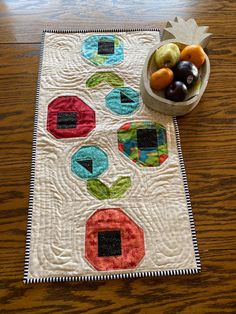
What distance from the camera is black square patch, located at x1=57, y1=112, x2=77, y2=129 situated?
0.89 meters

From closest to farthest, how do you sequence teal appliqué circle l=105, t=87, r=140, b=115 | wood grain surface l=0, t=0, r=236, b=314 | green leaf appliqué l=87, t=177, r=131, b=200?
1. wood grain surface l=0, t=0, r=236, b=314
2. green leaf appliqué l=87, t=177, r=131, b=200
3. teal appliqué circle l=105, t=87, r=140, b=115

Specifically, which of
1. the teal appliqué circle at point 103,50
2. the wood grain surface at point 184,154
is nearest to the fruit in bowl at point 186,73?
the wood grain surface at point 184,154

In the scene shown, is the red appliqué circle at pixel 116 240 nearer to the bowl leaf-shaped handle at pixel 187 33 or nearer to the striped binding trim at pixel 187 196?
the striped binding trim at pixel 187 196

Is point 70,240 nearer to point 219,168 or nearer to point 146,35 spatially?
point 219,168

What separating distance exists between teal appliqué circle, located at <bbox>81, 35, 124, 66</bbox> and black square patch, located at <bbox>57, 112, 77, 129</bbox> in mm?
200

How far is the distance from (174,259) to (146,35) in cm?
70

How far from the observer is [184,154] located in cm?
86

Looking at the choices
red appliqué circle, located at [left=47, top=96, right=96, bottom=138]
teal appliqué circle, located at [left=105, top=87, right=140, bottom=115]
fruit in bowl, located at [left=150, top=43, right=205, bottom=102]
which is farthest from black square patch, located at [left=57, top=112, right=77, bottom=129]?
fruit in bowl, located at [left=150, top=43, right=205, bottom=102]

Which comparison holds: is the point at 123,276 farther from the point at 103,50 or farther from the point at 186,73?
the point at 103,50

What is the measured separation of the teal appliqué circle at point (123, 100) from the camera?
3.01ft

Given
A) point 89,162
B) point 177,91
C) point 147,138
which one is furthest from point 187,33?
point 89,162

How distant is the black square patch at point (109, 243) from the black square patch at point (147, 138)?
24 centimetres

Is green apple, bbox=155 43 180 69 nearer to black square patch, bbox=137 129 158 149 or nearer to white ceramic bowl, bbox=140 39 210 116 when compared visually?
white ceramic bowl, bbox=140 39 210 116

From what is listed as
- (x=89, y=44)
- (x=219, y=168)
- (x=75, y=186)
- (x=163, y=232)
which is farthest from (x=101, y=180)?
(x=89, y=44)
